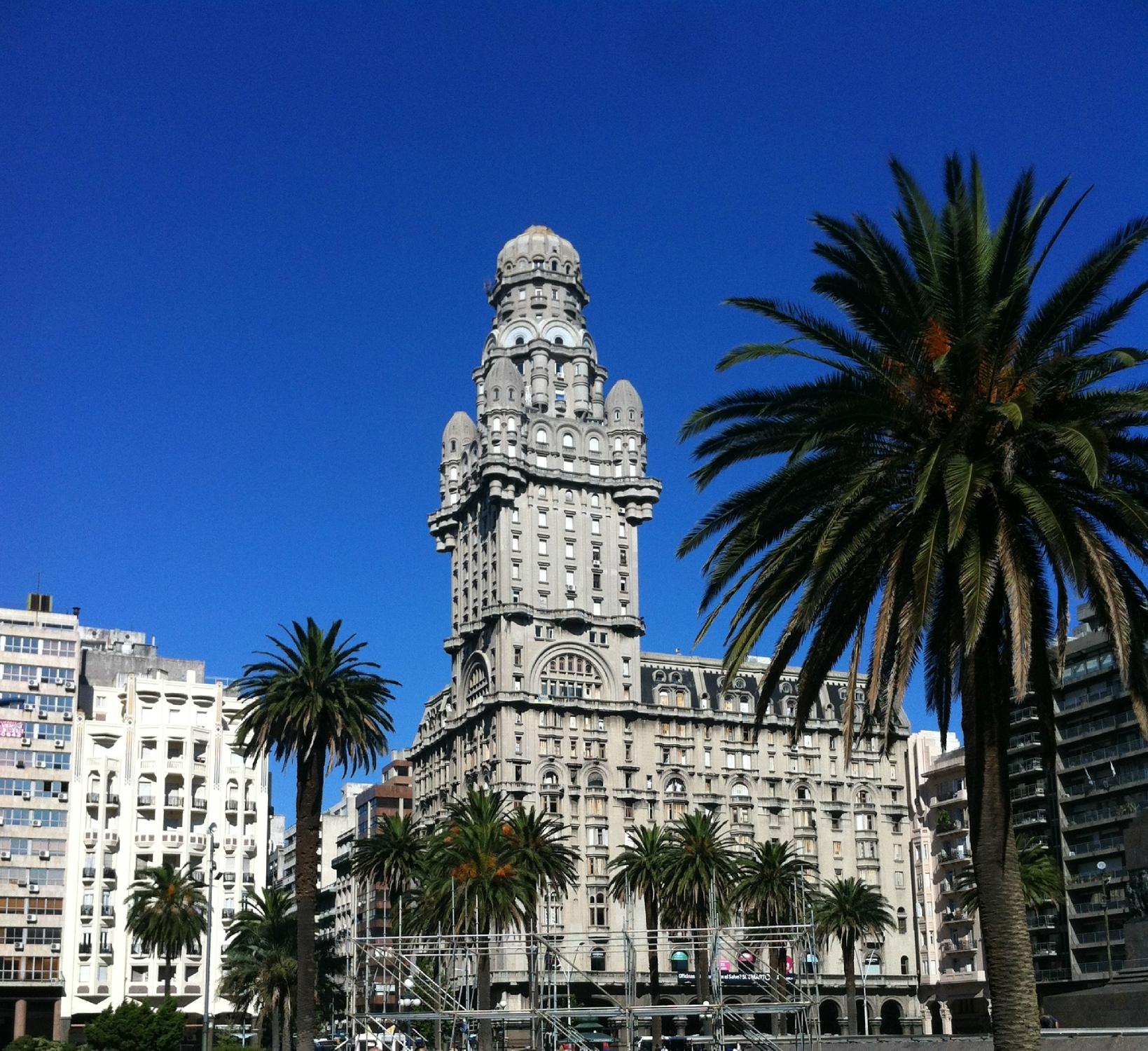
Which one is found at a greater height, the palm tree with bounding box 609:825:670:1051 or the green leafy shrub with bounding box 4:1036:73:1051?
the palm tree with bounding box 609:825:670:1051

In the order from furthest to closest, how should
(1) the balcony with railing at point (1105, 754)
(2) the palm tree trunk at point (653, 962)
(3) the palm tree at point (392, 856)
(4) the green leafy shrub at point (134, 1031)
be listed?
(1) the balcony with railing at point (1105, 754) < (3) the palm tree at point (392, 856) < (2) the palm tree trunk at point (653, 962) < (4) the green leafy shrub at point (134, 1031)

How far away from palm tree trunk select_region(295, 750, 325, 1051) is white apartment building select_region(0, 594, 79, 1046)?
167 ft

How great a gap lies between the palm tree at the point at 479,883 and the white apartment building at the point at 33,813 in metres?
37.2

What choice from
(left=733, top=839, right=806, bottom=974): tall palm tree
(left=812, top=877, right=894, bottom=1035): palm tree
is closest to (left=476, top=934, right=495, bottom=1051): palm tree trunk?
(left=733, top=839, right=806, bottom=974): tall palm tree

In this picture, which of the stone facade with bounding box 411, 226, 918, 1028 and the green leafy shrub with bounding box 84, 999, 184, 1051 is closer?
the green leafy shrub with bounding box 84, 999, 184, 1051

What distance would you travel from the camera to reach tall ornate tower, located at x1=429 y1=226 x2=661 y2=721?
130875mm

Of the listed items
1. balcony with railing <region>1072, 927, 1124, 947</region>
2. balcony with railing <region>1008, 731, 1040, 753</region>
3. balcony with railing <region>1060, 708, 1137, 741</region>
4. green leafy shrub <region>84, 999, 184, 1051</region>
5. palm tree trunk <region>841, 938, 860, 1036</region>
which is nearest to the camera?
green leafy shrub <region>84, 999, 184, 1051</region>

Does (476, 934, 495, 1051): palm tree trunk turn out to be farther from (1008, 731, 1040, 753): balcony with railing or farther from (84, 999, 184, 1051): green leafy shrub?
(1008, 731, 1040, 753): balcony with railing

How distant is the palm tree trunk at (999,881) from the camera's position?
25.2 m

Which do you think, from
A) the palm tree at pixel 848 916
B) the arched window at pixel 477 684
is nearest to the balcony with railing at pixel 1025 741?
the palm tree at pixel 848 916

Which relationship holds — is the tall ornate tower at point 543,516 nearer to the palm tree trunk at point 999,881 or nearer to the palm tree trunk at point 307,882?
the palm tree trunk at point 307,882

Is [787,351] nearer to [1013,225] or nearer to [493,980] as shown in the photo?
[1013,225]

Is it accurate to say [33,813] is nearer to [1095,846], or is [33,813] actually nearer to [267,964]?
[267,964]

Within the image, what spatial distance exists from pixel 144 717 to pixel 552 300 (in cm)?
5645
